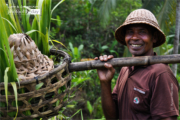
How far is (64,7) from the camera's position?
6.32 meters

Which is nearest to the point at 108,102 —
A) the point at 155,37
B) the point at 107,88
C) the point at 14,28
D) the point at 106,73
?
the point at 107,88

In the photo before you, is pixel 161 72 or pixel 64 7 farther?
pixel 64 7

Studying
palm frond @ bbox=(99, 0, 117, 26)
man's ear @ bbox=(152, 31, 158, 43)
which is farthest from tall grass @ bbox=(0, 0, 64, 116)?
palm frond @ bbox=(99, 0, 117, 26)

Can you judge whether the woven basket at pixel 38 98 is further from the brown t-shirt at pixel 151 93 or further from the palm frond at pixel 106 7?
the palm frond at pixel 106 7

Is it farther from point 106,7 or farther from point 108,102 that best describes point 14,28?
point 106,7

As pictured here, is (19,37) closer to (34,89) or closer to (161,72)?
(34,89)

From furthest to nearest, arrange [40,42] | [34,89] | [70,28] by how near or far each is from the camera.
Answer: [70,28] < [40,42] < [34,89]

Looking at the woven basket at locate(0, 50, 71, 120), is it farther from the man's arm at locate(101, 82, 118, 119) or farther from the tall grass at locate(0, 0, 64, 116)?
the man's arm at locate(101, 82, 118, 119)

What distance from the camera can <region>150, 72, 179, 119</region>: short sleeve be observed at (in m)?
1.00

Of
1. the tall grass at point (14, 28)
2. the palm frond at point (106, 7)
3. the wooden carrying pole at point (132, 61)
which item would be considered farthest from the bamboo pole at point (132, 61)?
the palm frond at point (106, 7)

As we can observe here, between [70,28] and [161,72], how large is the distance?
18.0 ft

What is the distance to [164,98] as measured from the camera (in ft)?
3.30

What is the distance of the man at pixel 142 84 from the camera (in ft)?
3.33

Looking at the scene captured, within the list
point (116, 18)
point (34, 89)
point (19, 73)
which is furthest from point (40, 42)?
point (116, 18)
